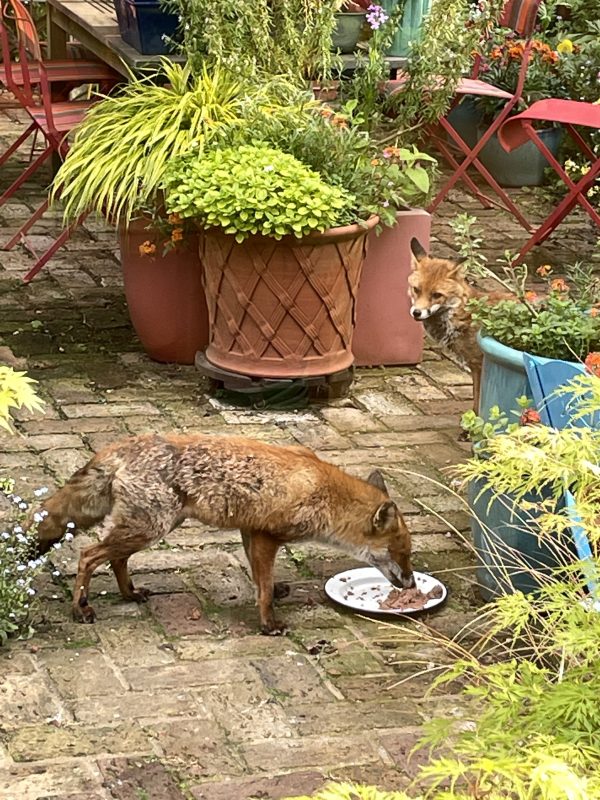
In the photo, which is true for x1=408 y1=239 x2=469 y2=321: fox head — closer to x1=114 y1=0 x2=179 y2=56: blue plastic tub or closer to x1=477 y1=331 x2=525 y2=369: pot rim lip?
x1=477 y1=331 x2=525 y2=369: pot rim lip

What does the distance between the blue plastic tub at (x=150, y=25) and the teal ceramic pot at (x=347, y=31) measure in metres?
0.87

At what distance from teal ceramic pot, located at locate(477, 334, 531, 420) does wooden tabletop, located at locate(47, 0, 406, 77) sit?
2.75m

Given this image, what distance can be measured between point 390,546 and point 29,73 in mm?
4591

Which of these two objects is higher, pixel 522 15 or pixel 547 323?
pixel 522 15

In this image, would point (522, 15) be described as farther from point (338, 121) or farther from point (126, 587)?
point (126, 587)

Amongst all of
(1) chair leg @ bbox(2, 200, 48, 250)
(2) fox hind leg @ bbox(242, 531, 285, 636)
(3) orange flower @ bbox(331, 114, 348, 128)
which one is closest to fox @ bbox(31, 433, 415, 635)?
(2) fox hind leg @ bbox(242, 531, 285, 636)

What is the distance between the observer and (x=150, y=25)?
691 cm

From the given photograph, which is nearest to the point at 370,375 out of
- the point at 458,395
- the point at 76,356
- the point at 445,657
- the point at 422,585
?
the point at 458,395

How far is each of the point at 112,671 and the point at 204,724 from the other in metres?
0.41

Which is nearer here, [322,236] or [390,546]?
[390,546]

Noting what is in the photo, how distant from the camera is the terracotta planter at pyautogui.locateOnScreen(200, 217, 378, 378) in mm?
6113

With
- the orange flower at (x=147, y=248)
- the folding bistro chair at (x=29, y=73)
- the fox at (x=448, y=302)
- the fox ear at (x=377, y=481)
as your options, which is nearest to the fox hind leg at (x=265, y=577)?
the fox ear at (x=377, y=481)

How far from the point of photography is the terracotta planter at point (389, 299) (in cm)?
665

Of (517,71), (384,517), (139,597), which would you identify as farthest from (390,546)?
(517,71)
